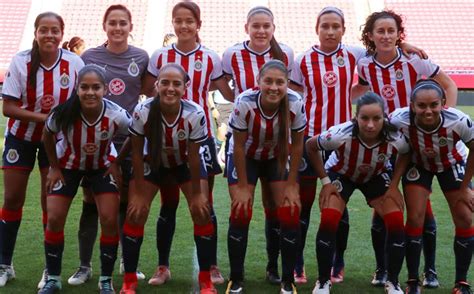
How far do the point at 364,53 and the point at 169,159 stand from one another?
1471 millimetres

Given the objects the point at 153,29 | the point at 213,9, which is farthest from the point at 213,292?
the point at 213,9

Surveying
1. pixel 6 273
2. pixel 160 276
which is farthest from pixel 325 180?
pixel 6 273

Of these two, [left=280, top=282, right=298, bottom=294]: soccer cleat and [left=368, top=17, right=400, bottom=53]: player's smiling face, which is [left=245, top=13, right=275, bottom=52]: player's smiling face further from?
[left=280, top=282, right=298, bottom=294]: soccer cleat

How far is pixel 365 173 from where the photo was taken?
4160mm

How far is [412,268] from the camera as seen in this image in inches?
161

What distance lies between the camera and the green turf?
429 centimetres

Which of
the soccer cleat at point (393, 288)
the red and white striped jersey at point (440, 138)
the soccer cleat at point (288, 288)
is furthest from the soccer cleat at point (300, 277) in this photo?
the red and white striped jersey at point (440, 138)

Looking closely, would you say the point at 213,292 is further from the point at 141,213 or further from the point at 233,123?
the point at 233,123

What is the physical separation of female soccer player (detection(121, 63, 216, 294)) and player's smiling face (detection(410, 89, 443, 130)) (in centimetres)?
118

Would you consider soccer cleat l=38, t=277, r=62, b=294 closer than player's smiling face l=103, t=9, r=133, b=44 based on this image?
Yes

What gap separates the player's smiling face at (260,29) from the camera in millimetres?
4426

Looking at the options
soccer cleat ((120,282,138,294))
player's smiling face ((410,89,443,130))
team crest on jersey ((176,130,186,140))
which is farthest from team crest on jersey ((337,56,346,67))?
soccer cleat ((120,282,138,294))

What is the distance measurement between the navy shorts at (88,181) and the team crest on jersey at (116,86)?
1.93 feet

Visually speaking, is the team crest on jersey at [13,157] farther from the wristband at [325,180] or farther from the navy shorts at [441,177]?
the navy shorts at [441,177]
